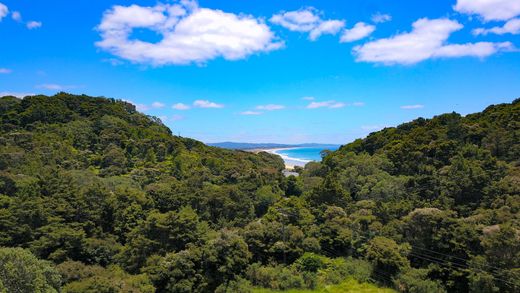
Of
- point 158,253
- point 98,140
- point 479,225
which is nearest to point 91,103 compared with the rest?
point 98,140

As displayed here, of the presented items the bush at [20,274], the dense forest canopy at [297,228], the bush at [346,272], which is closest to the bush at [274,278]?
the dense forest canopy at [297,228]

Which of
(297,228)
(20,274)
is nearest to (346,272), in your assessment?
(297,228)

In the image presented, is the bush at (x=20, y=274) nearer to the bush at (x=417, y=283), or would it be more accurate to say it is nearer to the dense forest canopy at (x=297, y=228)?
the dense forest canopy at (x=297, y=228)

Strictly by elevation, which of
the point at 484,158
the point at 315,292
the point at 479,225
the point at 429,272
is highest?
the point at 484,158

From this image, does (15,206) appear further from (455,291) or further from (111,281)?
(455,291)

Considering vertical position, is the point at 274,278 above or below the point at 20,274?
below

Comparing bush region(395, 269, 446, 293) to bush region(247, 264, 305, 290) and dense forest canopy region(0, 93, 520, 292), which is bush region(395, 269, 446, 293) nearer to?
dense forest canopy region(0, 93, 520, 292)

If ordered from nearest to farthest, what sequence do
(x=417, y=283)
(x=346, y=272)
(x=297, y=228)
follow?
(x=417, y=283) < (x=346, y=272) < (x=297, y=228)

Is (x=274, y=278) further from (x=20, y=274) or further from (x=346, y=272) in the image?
(x=20, y=274)
